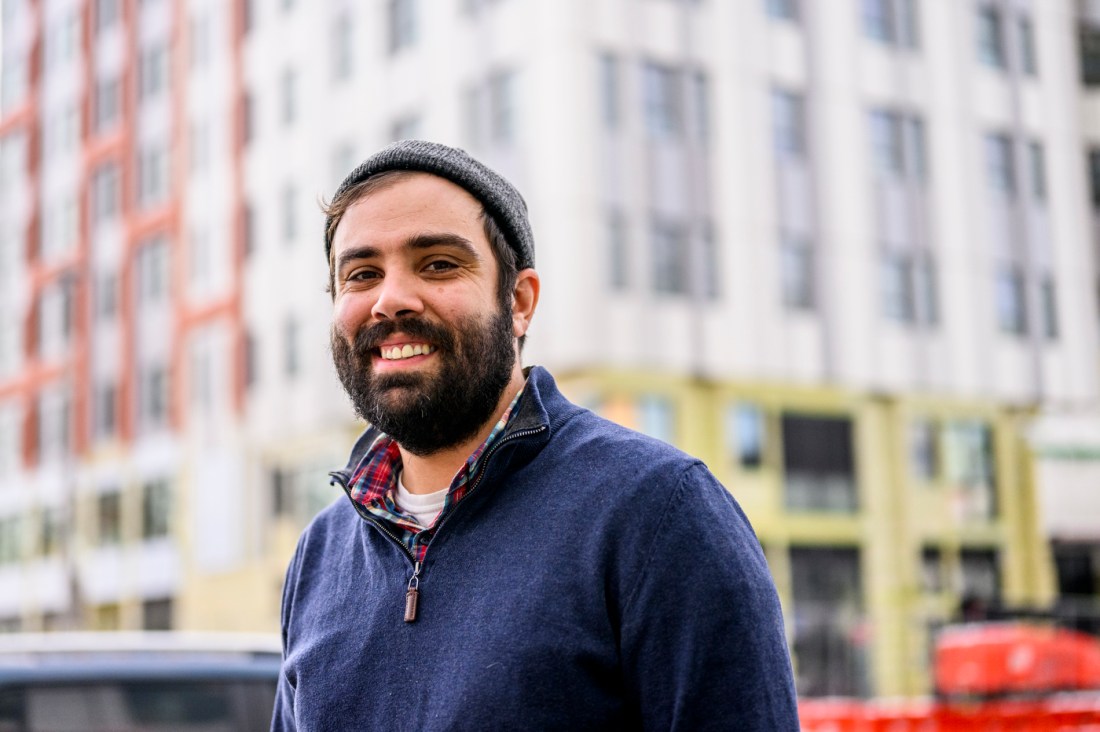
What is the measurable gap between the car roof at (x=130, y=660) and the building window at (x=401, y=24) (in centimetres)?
2556

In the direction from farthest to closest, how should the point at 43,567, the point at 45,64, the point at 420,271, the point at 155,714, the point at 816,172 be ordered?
the point at 45,64 < the point at 43,567 < the point at 816,172 < the point at 155,714 < the point at 420,271

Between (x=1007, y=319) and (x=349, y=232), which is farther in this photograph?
(x=1007, y=319)

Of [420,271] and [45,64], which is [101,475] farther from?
[420,271]

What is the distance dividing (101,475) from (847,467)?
23428mm

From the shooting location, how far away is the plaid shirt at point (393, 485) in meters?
2.45

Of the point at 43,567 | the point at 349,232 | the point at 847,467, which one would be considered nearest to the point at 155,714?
the point at 349,232

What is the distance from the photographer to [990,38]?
107ft

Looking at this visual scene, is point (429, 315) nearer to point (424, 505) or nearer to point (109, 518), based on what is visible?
point (424, 505)

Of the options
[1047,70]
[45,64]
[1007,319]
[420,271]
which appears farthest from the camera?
[45,64]

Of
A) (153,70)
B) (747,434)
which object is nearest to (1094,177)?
(747,434)

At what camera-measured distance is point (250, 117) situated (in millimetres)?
36250

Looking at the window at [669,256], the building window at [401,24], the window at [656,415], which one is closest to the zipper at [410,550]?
the window at [656,415]

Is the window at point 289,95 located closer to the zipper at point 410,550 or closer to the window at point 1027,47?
the window at point 1027,47

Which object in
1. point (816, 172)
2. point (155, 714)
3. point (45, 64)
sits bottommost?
point (155, 714)
